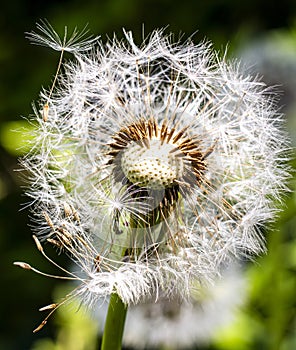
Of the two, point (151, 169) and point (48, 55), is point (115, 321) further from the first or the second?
point (48, 55)

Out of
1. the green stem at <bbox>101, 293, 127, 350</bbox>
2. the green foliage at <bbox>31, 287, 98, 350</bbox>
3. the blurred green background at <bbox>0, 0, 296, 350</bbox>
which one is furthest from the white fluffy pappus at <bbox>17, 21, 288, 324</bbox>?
the blurred green background at <bbox>0, 0, 296, 350</bbox>

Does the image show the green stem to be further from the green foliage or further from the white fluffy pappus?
the green foliage

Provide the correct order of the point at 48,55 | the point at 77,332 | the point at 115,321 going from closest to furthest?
the point at 115,321 < the point at 77,332 < the point at 48,55

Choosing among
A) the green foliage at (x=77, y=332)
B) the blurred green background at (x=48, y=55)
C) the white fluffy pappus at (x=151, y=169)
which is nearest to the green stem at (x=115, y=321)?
the white fluffy pappus at (x=151, y=169)

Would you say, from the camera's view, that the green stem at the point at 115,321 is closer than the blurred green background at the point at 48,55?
Yes

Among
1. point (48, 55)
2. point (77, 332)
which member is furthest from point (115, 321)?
point (48, 55)

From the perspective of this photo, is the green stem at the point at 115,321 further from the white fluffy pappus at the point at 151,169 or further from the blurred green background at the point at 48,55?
the blurred green background at the point at 48,55
